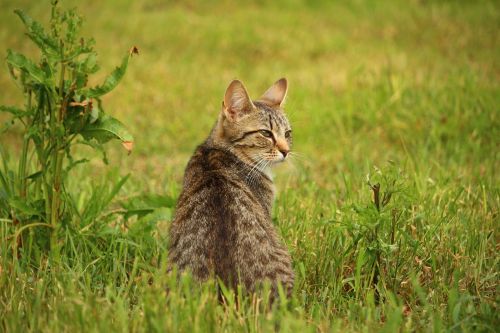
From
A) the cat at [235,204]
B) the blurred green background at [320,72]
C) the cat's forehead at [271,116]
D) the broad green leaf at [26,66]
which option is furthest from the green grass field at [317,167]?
the broad green leaf at [26,66]

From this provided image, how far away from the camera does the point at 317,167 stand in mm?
5969

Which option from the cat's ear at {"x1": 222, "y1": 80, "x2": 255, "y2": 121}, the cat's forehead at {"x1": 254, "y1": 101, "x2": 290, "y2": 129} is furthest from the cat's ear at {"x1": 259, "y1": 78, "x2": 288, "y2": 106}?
the cat's ear at {"x1": 222, "y1": 80, "x2": 255, "y2": 121}

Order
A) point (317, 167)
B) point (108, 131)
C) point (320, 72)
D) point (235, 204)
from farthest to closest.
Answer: point (320, 72), point (317, 167), point (108, 131), point (235, 204)

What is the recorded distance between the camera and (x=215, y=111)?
24.0ft

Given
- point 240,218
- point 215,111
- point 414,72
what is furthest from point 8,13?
point 240,218

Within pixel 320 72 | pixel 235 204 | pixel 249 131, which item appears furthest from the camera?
pixel 320 72

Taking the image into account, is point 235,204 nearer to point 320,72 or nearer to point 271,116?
point 271,116

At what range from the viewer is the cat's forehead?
12.9 ft

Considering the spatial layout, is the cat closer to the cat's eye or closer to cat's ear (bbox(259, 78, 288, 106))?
the cat's eye

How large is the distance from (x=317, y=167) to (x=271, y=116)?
2.07 m

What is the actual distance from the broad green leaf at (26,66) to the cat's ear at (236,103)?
3.60 ft

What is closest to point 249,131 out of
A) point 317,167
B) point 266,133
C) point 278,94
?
point 266,133

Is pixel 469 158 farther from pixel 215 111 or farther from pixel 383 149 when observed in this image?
pixel 215 111

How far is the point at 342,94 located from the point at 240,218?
4610mm
